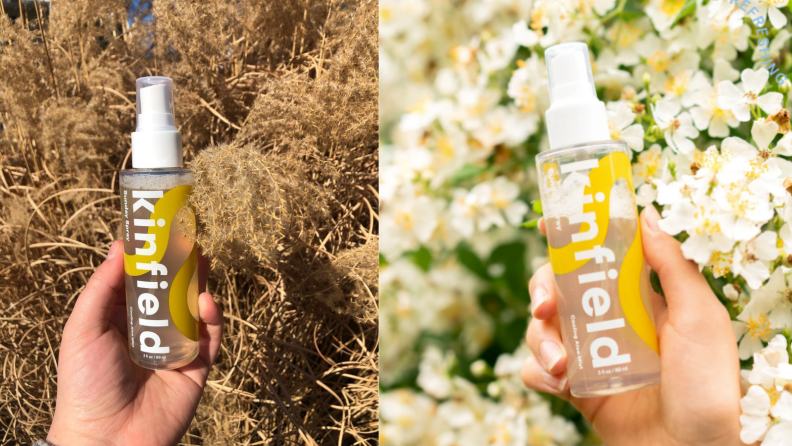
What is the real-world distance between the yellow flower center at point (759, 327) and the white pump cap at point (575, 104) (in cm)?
25

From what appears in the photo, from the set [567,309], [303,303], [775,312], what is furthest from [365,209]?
[775,312]

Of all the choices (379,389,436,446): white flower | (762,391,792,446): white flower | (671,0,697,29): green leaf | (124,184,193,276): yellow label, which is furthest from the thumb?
(124,184,193,276): yellow label

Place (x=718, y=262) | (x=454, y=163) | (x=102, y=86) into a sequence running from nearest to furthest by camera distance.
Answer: (x=718, y=262) → (x=454, y=163) → (x=102, y=86)

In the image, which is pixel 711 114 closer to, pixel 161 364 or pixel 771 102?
pixel 771 102

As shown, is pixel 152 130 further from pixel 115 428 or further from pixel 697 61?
pixel 697 61

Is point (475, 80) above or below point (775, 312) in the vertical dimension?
above

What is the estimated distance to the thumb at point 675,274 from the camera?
0.51 metres

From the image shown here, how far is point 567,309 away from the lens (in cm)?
51

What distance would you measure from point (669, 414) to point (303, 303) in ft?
1.61

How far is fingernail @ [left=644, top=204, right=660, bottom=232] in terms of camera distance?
535 mm

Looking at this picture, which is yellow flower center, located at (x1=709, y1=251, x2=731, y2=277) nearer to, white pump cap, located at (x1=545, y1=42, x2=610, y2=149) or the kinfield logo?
white pump cap, located at (x1=545, y1=42, x2=610, y2=149)

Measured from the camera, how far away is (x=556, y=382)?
23.1 inches

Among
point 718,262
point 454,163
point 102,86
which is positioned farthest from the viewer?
point 102,86

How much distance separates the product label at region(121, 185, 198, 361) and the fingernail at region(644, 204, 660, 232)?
496 millimetres
